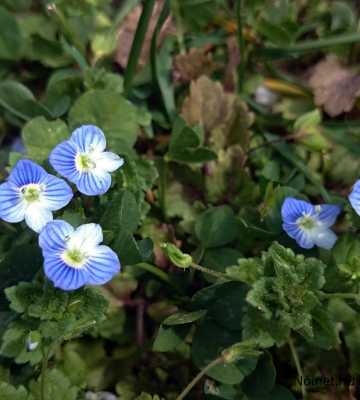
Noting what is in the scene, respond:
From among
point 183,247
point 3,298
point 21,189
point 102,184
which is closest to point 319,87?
point 183,247

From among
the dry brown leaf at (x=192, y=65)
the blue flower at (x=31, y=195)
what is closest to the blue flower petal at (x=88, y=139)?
the blue flower at (x=31, y=195)

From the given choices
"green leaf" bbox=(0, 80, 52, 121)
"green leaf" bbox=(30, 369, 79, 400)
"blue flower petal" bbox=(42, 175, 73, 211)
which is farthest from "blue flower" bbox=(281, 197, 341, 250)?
"green leaf" bbox=(0, 80, 52, 121)

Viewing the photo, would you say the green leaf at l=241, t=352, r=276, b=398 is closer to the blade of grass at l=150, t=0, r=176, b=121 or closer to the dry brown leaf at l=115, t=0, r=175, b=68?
the blade of grass at l=150, t=0, r=176, b=121

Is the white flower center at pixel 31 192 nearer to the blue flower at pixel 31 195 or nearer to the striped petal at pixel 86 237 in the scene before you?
the blue flower at pixel 31 195

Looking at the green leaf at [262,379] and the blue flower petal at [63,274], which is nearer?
the blue flower petal at [63,274]

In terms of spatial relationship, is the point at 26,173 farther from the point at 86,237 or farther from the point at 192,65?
the point at 192,65

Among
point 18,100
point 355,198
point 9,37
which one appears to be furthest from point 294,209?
point 9,37

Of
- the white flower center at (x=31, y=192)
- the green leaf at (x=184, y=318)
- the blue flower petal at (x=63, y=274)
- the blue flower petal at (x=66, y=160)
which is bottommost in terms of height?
the green leaf at (x=184, y=318)
